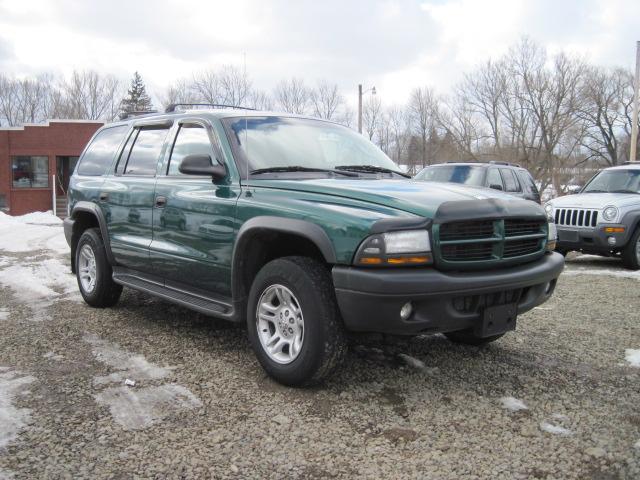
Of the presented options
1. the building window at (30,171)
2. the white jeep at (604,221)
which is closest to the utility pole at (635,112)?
the white jeep at (604,221)

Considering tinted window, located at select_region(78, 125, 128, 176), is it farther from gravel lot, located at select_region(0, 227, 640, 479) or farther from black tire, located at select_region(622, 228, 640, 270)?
black tire, located at select_region(622, 228, 640, 270)

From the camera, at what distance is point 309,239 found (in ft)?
11.3

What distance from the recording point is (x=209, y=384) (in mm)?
3742

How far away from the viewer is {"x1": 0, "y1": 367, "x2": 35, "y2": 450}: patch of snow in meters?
3.01

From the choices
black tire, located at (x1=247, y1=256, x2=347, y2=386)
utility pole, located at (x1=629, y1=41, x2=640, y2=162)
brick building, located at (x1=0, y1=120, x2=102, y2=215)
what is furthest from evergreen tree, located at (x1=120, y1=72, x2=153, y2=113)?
black tire, located at (x1=247, y1=256, x2=347, y2=386)

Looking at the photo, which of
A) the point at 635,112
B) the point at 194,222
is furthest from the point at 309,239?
the point at 635,112

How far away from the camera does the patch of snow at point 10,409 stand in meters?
3.01

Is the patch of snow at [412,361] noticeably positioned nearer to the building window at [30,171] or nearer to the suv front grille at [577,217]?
the suv front grille at [577,217]

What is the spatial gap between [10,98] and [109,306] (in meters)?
64.3

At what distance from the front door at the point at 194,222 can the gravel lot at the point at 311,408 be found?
61 centimetres

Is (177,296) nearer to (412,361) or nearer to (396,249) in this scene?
(412,361)

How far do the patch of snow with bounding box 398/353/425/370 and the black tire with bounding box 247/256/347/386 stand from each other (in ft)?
2.75

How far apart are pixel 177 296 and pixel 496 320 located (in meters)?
2.42

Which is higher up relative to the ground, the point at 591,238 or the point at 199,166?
the point at 199,166
